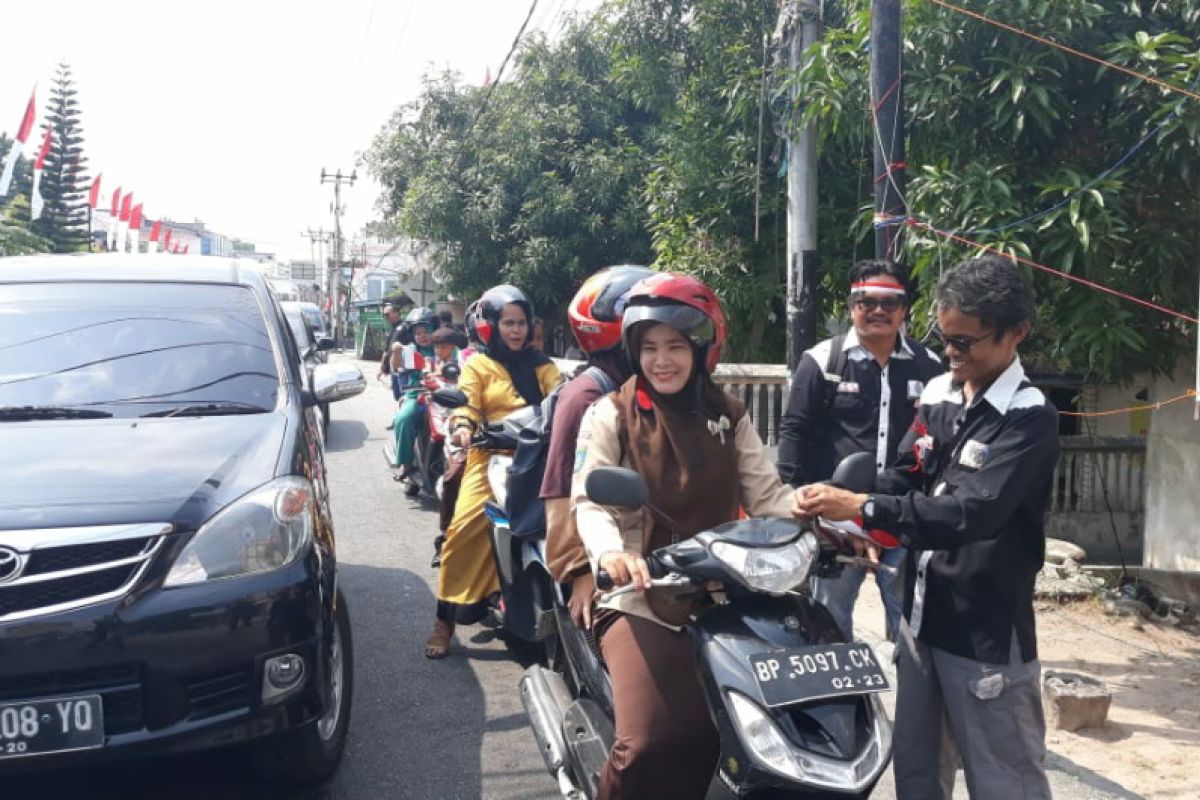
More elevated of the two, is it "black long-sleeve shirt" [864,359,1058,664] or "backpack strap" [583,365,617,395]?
"backpack strap" [583,365,617,395]

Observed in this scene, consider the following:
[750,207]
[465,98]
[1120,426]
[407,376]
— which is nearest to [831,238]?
[750,207]

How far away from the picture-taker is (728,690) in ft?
7.70

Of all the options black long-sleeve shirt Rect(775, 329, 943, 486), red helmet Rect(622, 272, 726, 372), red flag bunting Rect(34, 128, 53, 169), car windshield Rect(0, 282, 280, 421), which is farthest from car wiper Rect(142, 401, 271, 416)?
red flag bunting Rect(34, 128, 53, 169)

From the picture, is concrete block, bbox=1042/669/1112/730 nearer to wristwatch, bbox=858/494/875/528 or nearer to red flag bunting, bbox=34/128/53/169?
wristwatch, bbox=858/494/875/528

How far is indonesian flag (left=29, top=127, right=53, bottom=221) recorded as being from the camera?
3247cm

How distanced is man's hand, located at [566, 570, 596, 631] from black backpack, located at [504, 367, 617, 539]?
975 millimetres

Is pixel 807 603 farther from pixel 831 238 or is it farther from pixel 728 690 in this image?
pixel 831 238

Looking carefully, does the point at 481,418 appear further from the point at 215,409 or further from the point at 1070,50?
the point at 1070,50

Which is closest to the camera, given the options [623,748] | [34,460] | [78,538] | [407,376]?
[623,748]

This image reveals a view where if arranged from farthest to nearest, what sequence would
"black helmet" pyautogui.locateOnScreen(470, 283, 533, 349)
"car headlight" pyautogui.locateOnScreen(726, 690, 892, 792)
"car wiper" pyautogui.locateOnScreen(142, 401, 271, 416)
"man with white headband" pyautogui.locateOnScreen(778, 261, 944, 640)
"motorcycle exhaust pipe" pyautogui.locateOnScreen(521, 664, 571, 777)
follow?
1. "black helmet" pyautogui.locateOnScreen(470, 283, 533, 349)
2. "man with white headband" pyautogui.locateOnScreen(778, 261, 944, 640)
3. "car wiper" pyautogui.locateOnScreen(142, 401, 271, 416)
4. "motorcycle exhaust pipe" pyautogui.locateOnScreen(521, 664, 571, 777)
5. "car headlight" pyautogui.locateOnScreen(726, 690, 892, 792)

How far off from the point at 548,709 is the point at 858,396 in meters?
1.83

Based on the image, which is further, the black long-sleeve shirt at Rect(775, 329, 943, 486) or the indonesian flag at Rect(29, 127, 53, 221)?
the indonesian flag at Rect(29, 127, 53, 221)

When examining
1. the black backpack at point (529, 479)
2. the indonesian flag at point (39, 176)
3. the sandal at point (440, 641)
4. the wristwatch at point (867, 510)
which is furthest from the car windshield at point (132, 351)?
the indonesian flag at point (39, 176)

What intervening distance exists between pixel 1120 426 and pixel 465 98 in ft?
45.2
